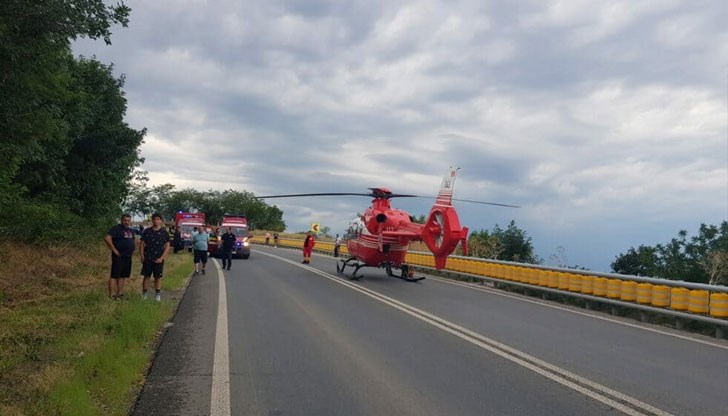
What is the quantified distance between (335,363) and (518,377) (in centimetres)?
224

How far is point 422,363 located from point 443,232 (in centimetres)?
1079

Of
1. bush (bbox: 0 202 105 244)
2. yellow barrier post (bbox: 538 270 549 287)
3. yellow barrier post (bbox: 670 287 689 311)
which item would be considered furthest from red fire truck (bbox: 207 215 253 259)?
yellow barrier post (bbox: 670 287 689 311)

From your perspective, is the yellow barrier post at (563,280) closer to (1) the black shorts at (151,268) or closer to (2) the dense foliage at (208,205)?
(1) the black shorts at (151,268)

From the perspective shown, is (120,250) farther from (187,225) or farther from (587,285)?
(187,225)

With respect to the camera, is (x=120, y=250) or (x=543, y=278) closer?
(x=120, y=250)

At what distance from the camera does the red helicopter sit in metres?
18.1

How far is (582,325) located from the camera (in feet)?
38.9

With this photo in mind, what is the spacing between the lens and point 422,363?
7.66 metres

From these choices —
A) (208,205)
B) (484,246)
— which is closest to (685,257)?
(484,246)

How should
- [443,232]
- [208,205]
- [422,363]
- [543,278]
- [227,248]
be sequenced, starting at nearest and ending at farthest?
→ [422,363] < [543,278] < [443,232] < [227,248] < [208,205]

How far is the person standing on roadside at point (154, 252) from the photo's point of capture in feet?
41.3

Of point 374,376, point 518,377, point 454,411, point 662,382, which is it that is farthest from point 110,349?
point 662,382

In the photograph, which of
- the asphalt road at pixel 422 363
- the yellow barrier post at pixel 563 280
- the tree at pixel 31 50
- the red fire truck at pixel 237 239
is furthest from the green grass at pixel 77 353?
the red fire truck at pixel 237 239

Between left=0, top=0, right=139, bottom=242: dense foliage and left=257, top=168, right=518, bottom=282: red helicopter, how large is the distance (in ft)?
27.3
